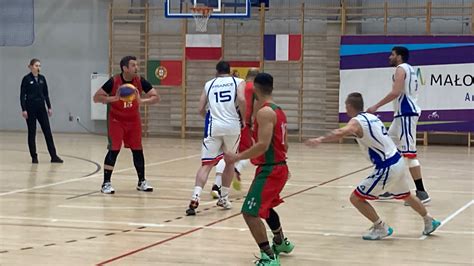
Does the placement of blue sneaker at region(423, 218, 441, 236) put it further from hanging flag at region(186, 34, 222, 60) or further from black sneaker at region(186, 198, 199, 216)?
hanging flag at region(186, 34, 222, 60)

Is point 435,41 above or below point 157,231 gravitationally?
above

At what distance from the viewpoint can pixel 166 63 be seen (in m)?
23.8

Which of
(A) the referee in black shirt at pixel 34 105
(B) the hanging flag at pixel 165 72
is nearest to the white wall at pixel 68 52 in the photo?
(B) the hanging flag at pixel 165 72

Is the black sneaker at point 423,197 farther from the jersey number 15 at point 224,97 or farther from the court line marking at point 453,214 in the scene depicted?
the jersey number 15 at point 224,97

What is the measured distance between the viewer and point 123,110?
11953mm

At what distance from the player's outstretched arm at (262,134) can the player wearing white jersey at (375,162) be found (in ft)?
4.24

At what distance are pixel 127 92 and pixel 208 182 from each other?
2493 millimetres

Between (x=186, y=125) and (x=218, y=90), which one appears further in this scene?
(x=186, y=125)

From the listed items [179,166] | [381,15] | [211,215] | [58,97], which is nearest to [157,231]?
[211,215]

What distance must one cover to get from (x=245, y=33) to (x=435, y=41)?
4.93 metres

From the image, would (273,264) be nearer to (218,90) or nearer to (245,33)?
(218,90)

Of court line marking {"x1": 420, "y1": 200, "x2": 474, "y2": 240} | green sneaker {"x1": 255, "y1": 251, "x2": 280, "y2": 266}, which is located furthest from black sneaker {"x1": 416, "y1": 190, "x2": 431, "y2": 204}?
green sneaker {"x1": 255, "y1": 251, "x2": 280, "y2": 266}

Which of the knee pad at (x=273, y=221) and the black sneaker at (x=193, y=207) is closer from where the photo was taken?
the knee pad at (x=273, y=221)

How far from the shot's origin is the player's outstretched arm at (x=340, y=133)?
776 centimetres
